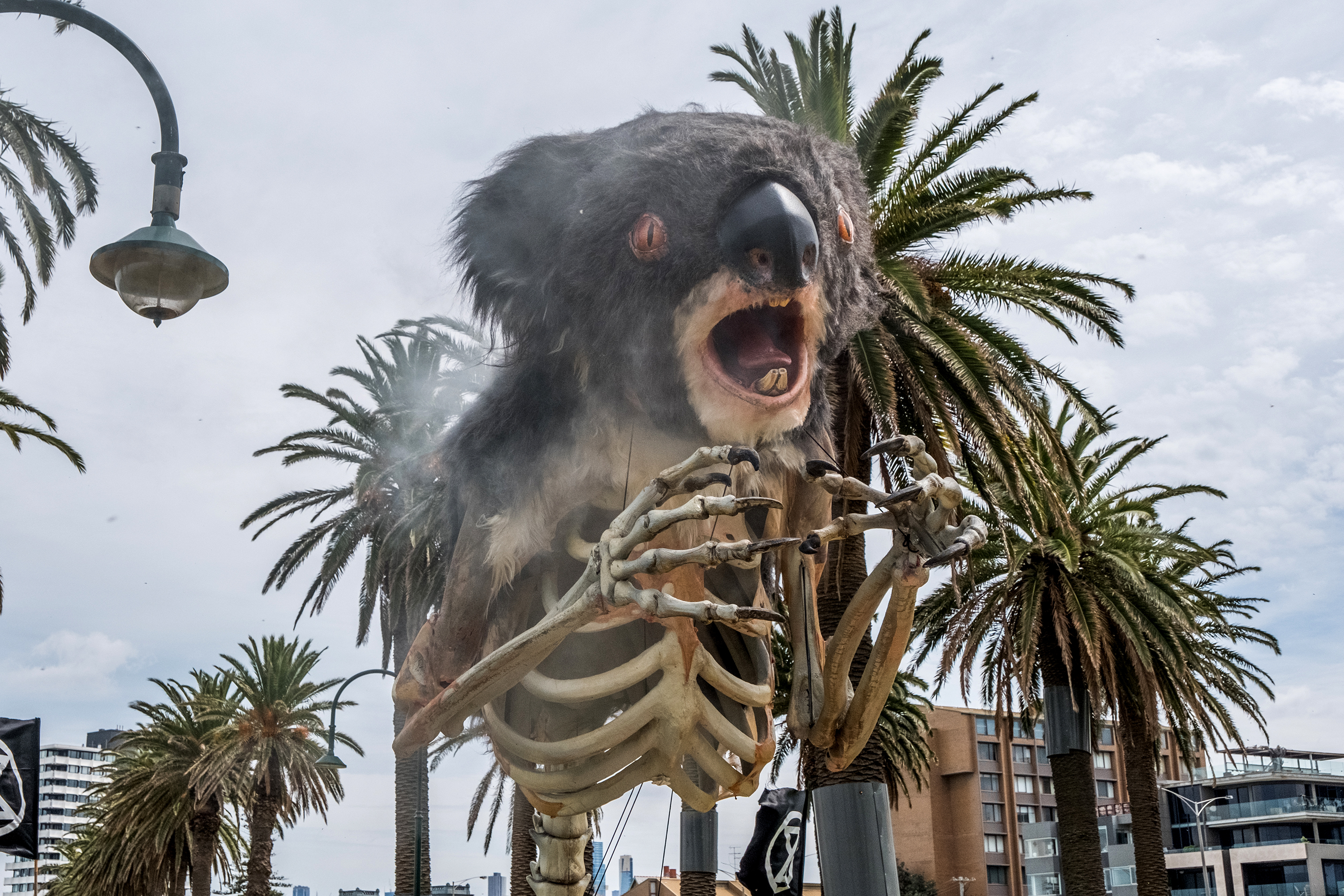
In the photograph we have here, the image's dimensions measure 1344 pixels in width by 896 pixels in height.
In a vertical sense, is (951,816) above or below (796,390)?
below

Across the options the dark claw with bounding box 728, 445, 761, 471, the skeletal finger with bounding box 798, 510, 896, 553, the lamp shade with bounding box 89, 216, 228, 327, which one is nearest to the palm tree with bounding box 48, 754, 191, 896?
the lamp shade with bounding box 89, 216, 228, 327

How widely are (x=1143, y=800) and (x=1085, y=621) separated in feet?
15.5

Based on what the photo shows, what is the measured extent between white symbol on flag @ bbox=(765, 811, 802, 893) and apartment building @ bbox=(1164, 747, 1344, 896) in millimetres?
43541

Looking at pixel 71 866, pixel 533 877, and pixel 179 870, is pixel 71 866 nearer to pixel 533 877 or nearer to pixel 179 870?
pixel 179 870

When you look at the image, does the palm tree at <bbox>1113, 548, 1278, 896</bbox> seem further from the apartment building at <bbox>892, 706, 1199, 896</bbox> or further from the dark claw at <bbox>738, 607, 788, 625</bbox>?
the apartment building at <bbox>892, 706, 1199, 896</bbox>

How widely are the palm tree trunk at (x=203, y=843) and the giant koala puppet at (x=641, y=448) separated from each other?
2465 cm

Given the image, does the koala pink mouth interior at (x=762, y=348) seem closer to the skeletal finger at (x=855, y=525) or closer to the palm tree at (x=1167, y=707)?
the skeletal finger at (x=855, y=525)

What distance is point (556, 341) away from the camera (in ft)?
18.3

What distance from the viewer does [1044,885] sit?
55.1 metres

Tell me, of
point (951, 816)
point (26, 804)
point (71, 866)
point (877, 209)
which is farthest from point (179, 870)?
point (951, 816)

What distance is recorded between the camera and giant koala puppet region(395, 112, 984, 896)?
16.6 ft

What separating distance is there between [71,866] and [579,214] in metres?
37.1

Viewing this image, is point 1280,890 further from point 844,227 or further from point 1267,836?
point 844,227

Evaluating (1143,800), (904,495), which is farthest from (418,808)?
(904,495)
